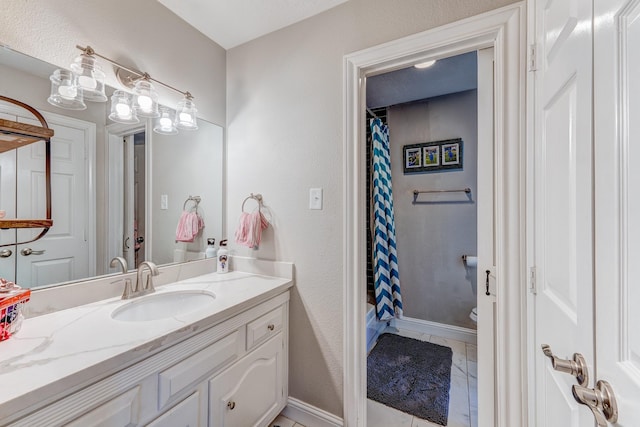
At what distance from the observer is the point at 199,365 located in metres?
0.97

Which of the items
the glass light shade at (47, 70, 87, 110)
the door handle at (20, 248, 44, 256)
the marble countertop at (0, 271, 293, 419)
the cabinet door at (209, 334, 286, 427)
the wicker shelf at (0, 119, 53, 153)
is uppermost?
the glass light shade at (47, 70, 87, 110)

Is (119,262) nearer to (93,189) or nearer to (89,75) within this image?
(93,189)

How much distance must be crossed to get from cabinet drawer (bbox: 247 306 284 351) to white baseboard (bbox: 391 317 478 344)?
1.66 m

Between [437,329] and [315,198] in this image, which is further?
[437,329]

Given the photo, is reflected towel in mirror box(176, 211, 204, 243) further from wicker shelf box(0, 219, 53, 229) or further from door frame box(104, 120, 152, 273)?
wicker shelf box(0, 219, 53, 229)

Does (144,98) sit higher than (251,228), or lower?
higher

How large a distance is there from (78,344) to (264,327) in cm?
71

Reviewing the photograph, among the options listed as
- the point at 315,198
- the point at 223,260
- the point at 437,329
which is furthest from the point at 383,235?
the point at 223,260

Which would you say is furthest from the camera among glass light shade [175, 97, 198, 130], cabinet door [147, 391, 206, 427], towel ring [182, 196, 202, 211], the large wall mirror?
towel ring [182, 196, 202, 211]

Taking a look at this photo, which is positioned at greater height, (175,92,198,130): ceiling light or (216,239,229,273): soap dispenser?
(175,92,198,130): ceiling light
